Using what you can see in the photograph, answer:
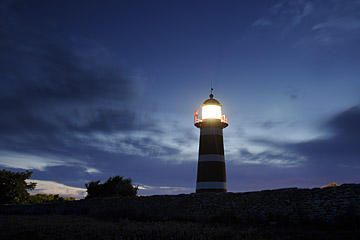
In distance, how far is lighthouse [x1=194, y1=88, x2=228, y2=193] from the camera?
20.8 metres

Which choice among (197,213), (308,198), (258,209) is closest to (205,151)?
(197,213)

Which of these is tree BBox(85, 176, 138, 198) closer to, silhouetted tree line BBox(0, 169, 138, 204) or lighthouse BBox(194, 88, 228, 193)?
silhouetted tree line BBox(0, 169, 138, 204)

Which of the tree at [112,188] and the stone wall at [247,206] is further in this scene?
the tree at [112,188]

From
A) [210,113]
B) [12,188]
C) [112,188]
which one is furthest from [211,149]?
[12,188]

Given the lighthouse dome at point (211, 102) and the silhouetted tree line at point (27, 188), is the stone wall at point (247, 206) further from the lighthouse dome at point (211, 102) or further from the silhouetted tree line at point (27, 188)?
the silhouetted tree line at point (27, 188)

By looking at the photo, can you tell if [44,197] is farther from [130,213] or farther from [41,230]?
[41,230]

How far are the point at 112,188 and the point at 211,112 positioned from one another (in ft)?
51.8

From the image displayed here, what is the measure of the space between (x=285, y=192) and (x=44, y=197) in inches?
1601

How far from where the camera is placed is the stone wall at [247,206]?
457 inches

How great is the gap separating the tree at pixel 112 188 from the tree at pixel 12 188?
312 inches

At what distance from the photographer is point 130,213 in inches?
717

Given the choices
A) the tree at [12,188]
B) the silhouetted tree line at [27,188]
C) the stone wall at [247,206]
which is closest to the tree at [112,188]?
the silhouetted tree line at [27,188]

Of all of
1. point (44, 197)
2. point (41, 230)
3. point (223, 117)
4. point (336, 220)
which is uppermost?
point (223, 117)

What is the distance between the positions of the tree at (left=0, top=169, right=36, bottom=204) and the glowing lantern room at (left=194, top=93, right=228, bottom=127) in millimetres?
23891
